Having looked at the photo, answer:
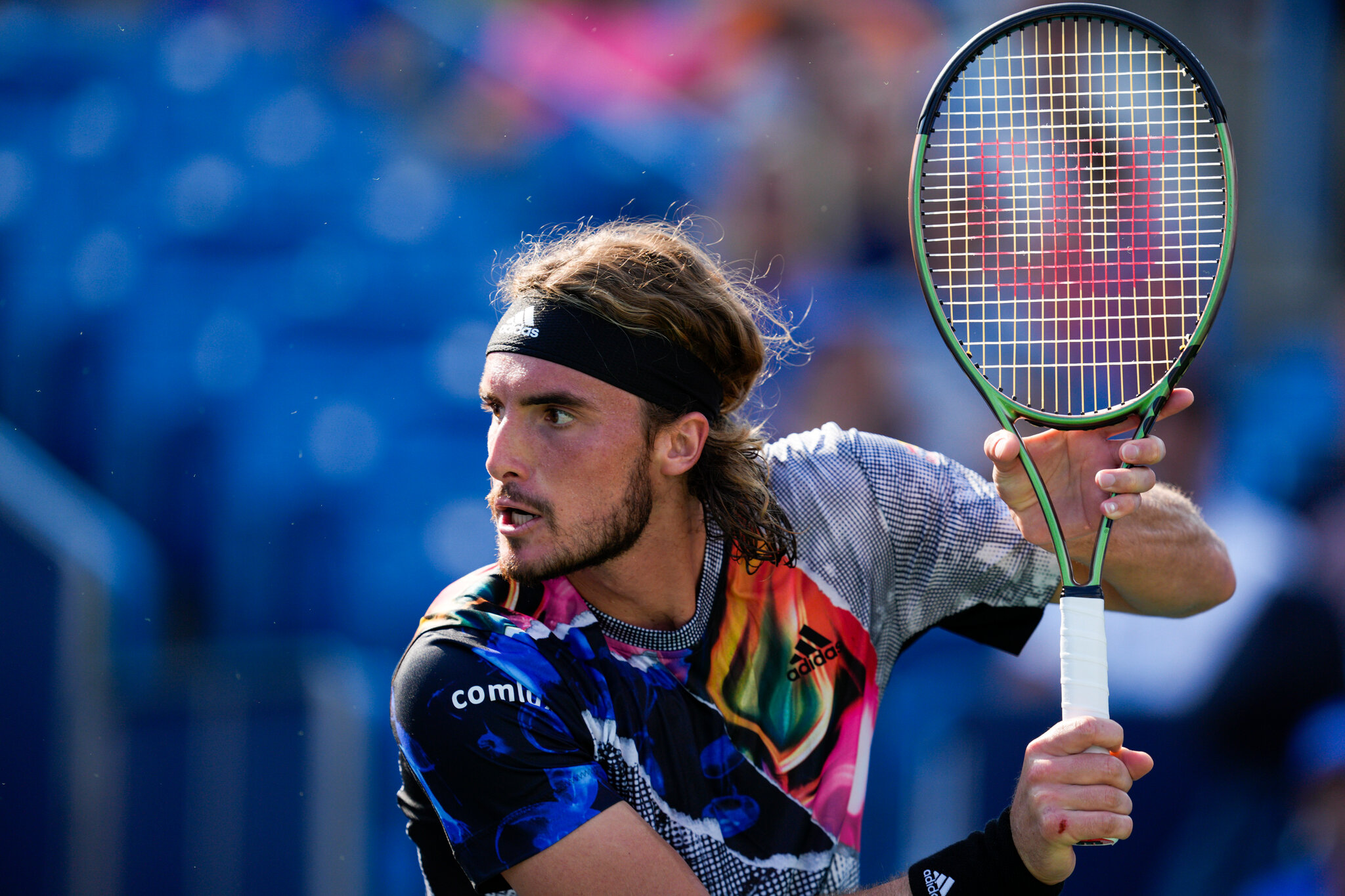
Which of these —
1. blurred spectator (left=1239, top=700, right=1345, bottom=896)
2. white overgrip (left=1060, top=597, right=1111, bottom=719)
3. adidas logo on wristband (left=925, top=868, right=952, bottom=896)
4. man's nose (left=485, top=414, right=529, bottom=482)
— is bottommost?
blurred spectator (left=1239, top=700, right=1345, bottom=896)

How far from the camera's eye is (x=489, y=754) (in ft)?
6.77

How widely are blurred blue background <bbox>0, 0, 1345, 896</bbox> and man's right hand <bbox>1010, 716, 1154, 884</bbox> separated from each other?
2.52 m

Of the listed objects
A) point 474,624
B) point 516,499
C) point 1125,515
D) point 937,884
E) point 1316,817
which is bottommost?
point 1316,817

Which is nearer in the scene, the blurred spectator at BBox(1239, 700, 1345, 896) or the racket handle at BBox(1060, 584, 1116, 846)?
the racket handle at BBox(1060, 584, 1116, 846)

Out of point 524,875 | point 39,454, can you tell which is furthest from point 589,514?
point 39,454

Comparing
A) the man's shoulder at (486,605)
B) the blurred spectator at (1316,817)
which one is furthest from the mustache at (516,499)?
the blurred spectator at (1316,817)

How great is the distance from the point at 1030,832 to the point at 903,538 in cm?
79

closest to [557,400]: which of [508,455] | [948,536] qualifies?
[508,455]

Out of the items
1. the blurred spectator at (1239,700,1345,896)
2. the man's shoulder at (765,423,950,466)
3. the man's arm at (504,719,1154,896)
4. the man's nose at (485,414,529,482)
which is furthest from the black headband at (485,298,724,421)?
the blurred spectator at (1239,700,1345,896)

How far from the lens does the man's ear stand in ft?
8.13

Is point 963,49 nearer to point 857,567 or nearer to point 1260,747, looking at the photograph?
point 857,567

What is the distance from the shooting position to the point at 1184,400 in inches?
82.6

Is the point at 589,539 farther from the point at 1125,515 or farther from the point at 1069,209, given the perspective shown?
the point at 1069,209

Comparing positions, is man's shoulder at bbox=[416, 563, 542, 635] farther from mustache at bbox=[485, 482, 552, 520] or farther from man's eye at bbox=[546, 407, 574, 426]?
man's eye at bbox=[546, 407, 574, 426]
